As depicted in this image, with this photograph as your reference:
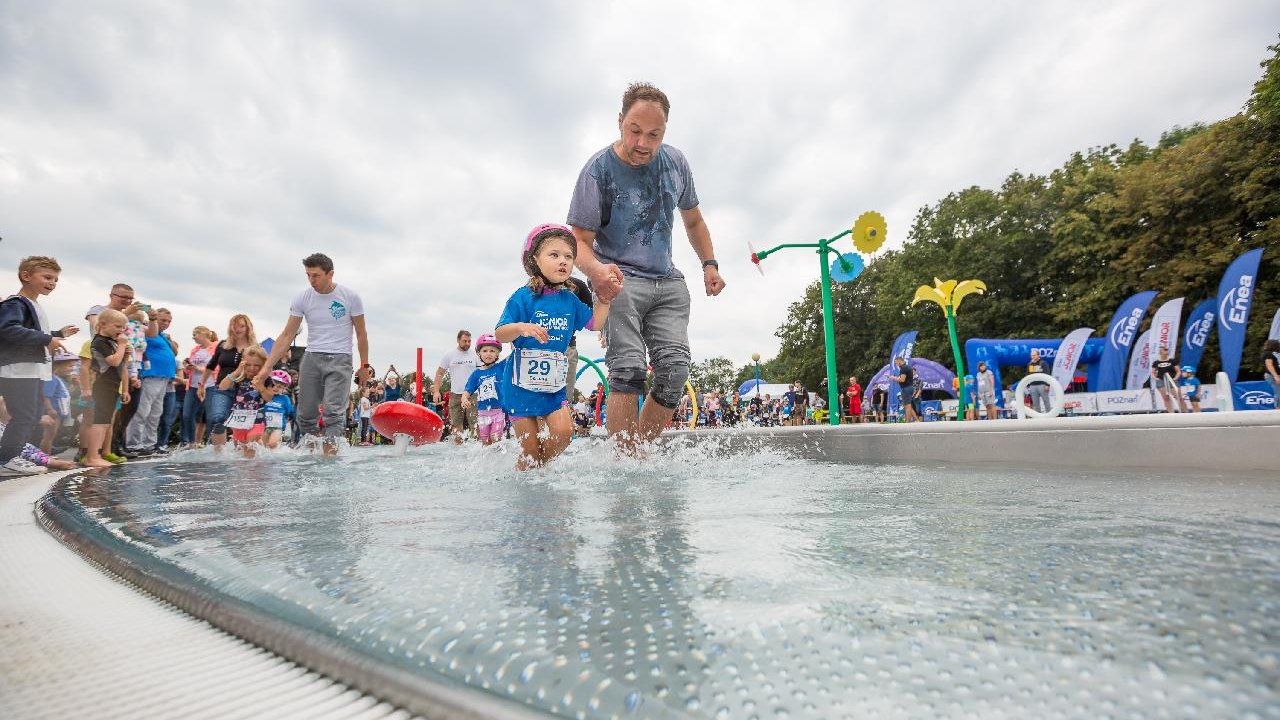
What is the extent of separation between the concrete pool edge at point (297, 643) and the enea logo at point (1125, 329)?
2188 cm

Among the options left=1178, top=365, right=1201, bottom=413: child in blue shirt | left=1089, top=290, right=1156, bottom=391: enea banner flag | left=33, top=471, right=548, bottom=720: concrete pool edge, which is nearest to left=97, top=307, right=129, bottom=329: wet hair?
left=33, top=471, right=548, bottom=720: concrete pool edge

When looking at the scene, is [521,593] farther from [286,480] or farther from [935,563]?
[286,480]

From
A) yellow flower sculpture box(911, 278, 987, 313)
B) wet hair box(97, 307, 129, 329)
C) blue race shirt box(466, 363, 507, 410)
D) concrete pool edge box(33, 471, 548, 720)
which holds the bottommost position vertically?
concrete pool edge box(33, 471, 548, 720)

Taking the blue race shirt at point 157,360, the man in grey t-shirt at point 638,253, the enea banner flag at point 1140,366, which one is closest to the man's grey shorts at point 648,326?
the man in grey t-shirt at point 638,253

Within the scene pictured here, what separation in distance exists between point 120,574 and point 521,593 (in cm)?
85

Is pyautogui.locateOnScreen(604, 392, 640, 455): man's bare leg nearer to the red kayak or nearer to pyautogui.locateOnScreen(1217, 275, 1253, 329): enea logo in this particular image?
the red kayak

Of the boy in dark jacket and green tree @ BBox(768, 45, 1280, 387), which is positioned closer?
the boy in dark jacket

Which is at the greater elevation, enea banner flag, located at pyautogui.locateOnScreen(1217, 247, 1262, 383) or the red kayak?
enea banner flag, located at pyautogui.locateOnScreen(1217, 247, 1262, 383)

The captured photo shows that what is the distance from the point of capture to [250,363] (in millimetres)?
7098

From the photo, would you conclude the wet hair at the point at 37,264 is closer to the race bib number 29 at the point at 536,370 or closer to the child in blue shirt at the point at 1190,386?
the race bib number 29 at the point at 536,370

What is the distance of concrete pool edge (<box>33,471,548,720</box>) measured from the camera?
1.97 feet

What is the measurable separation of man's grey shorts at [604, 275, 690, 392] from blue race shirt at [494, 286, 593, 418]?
26 cm

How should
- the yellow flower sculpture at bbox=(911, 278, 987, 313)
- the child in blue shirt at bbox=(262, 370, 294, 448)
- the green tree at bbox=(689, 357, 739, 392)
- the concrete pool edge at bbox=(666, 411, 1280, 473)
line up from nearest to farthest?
the concrete pool edge at bbox=(666, 411, 1280, 473) < the child in blue shirt at bbox=(262, 370, 294, 448) < the yellow flower sculpture at bbox=(911, 278, 987, 313) < the green tree at bbox=(689, 357, 739, 392)

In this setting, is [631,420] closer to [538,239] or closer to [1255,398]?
[538,239]
